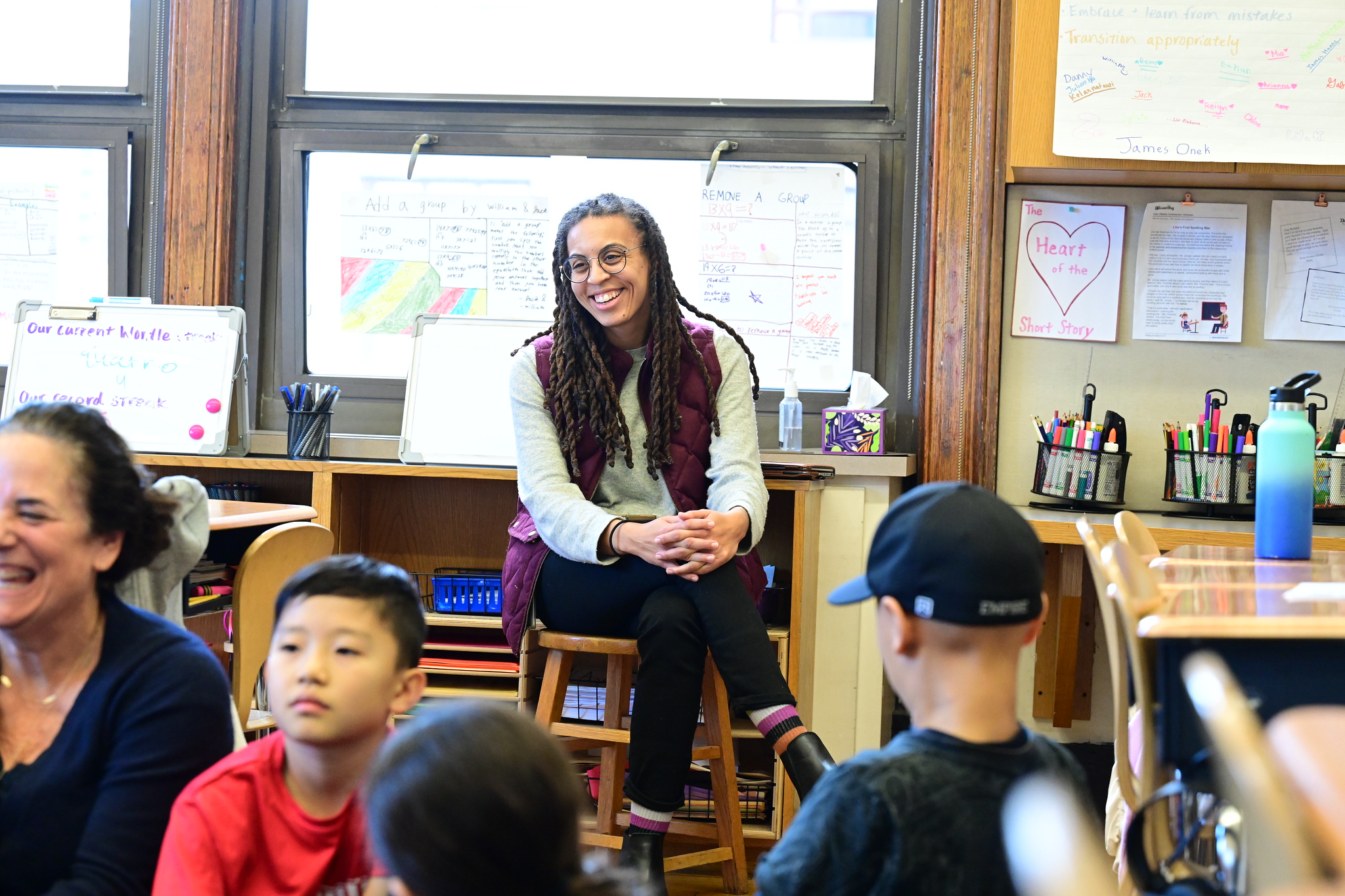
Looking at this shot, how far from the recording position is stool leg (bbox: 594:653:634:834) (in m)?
2.20

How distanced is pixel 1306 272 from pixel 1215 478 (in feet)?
2.24

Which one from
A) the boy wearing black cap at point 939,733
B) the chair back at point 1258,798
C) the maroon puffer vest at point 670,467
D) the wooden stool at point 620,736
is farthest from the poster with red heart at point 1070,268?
the chair back at point 1258,798

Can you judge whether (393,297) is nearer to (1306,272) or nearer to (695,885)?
(695,885)

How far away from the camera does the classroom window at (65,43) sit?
3418mm

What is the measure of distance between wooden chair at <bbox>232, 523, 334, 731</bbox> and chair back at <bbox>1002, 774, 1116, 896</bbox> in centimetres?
173

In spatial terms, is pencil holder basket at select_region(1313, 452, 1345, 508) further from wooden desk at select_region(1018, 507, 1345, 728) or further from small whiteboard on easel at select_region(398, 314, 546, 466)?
small whiteboard on easel at select_region(398, 314, 546, 466)

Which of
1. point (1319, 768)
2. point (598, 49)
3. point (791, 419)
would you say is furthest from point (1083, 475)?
point (1319, 768)

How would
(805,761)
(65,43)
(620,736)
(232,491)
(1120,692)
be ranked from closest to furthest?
(1120,692) < (805,761) < (620,736) < (232,491) < (65,43)

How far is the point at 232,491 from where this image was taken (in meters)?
2.99

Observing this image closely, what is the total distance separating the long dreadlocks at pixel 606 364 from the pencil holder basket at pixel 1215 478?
124cm

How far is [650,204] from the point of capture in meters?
3.28

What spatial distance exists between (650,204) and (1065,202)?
3.69 feet

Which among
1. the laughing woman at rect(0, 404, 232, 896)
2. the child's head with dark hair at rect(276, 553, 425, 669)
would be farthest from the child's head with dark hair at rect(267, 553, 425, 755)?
the laughing woman at rect(0, 404, 232, 896)

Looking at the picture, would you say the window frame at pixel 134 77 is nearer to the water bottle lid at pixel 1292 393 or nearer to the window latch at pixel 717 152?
the window latch at pixel 717 152
